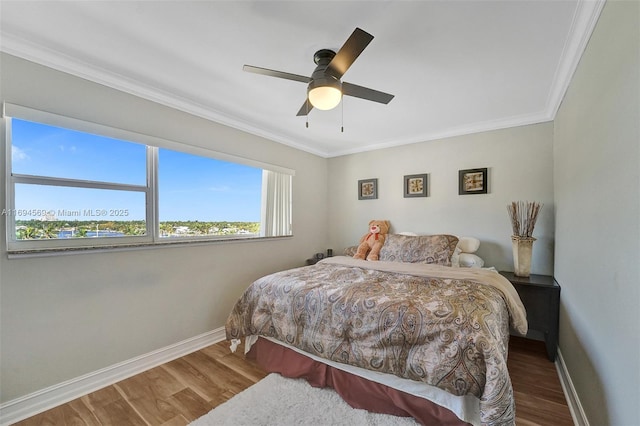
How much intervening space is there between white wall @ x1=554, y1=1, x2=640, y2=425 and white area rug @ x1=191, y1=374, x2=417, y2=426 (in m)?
1.01

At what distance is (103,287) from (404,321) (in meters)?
2.25

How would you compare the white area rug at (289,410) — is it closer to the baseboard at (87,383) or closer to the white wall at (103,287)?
the baseboard at (87,383)

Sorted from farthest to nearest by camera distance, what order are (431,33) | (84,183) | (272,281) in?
(272,281)
(84,183)
(431,33)

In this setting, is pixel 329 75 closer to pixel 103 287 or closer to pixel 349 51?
pixel 349 51

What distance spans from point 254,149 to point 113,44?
166 cm

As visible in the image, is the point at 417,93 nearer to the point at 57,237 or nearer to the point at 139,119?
the point at 139,119

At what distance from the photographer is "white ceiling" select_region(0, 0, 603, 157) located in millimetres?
1476

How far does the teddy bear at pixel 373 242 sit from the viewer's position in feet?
11.0

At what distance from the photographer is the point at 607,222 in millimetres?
1227

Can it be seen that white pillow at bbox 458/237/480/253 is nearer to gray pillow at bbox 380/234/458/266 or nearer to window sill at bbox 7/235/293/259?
gray pillow at bbox 380/234/458/266

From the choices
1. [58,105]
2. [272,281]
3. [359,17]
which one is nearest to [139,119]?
[58,105]

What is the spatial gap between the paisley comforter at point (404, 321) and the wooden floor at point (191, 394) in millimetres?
357

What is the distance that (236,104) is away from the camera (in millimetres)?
2678

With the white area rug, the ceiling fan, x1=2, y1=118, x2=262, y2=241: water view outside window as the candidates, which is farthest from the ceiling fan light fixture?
the white area rug
